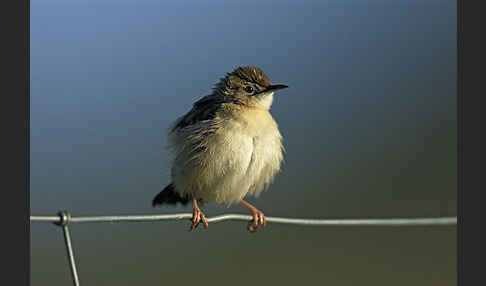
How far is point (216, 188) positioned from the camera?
4961 millimetres

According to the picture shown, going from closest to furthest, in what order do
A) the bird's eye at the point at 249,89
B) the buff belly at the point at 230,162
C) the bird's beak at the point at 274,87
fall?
the buff belly at the point at 230,162, the bird's beak at the point at 274,87, the bird's eye at the point at 249,89

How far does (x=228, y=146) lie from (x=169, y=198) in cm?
108

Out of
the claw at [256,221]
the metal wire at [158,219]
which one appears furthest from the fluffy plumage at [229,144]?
the metal wire at [158,219]

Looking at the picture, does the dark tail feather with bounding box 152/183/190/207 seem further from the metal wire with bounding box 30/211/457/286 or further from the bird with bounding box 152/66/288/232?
the metal wire with bounding box 30/211/457/286

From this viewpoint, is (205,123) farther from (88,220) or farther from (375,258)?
(375,258)

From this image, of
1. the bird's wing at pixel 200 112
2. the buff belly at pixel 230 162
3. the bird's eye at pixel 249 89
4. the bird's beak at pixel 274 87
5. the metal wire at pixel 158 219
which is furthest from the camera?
the bird's eye at pixel 249 89

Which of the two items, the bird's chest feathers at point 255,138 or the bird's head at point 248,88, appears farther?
the bird's head at point 248,88

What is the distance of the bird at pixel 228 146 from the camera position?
188 inches

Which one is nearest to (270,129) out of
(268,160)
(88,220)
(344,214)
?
(268,160)

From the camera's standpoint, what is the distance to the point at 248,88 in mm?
5391

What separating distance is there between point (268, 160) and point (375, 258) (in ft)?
14.1

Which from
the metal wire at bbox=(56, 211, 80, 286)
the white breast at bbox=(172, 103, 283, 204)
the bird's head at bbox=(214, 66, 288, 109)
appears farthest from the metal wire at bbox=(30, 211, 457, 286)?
the bird's head at bbox=(214, 66, 288, 109)

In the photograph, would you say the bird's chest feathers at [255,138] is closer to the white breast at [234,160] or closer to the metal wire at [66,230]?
the white breast at [234,160]

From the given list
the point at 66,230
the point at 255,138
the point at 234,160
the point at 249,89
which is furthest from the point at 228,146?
the point at 66,230
